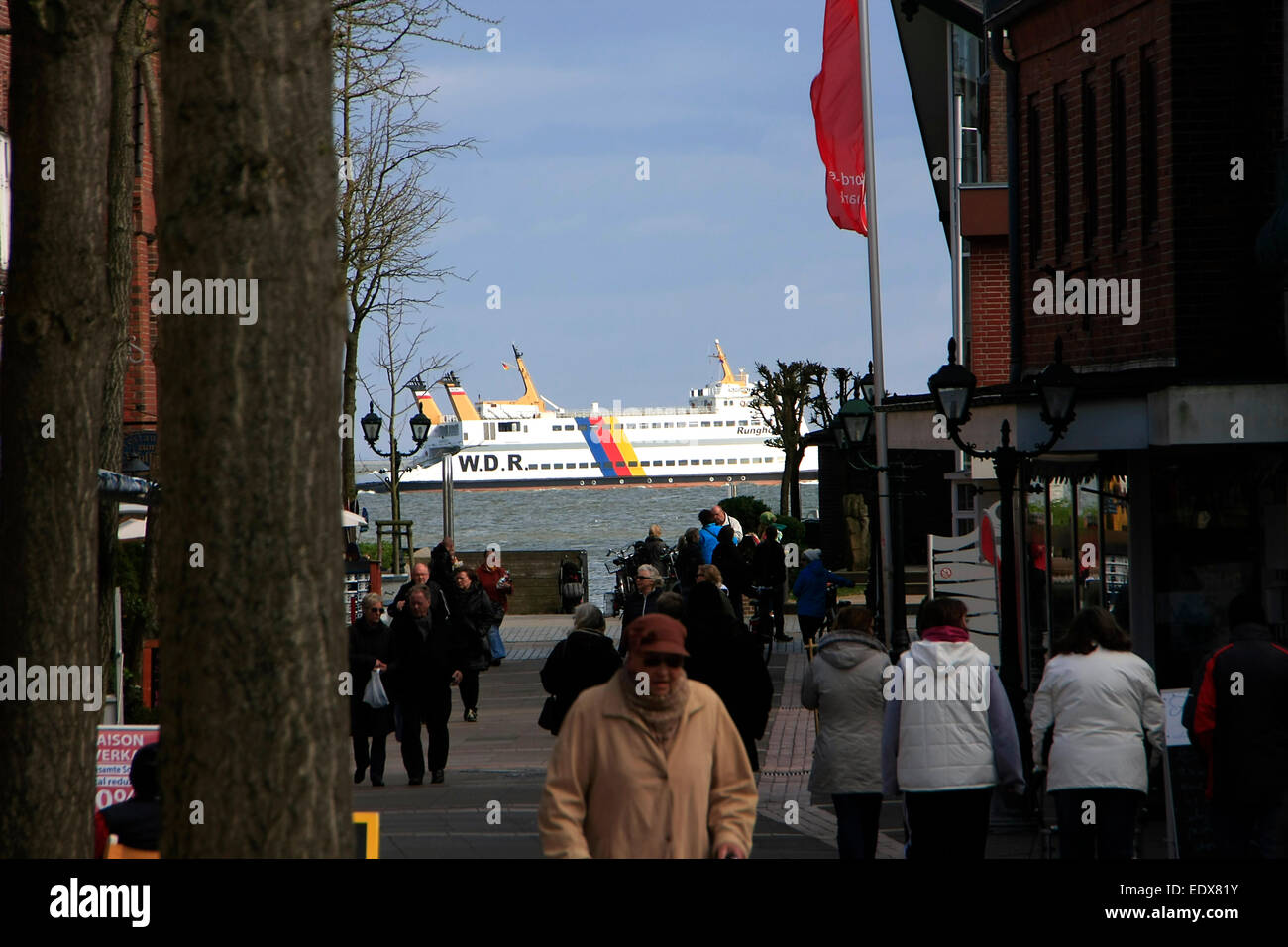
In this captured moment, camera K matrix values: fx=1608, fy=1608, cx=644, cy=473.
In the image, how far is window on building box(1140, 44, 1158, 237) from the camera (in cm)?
1294

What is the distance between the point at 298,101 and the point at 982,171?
22.3m

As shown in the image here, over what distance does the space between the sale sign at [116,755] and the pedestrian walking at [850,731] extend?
3.29 m

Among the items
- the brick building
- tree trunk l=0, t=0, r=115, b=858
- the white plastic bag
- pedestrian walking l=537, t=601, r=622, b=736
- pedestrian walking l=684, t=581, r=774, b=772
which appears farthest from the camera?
the brick building

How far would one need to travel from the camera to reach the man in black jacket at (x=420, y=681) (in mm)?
12680

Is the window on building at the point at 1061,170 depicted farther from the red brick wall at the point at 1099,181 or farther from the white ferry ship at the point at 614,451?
the white ferry ship at the point at 614,451

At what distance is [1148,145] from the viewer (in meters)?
13.0

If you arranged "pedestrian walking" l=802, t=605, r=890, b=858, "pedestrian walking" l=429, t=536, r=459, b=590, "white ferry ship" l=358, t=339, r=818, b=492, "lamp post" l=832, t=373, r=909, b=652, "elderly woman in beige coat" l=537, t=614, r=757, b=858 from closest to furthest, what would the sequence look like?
1. "elderly woman in beige coat" l=537, t=614, r=757, b=858
2. "pedestrian walking" l=802, t=605, r=890, b=858
3. "lamp post" l=832, t=373, r=909, b=652
4. "pedestrian walking" l=429, t=536, r=459, b=590
5. "white ferry ship" l=358, t=339, r=818, b=492

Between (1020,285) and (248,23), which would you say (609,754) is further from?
(1020,285)

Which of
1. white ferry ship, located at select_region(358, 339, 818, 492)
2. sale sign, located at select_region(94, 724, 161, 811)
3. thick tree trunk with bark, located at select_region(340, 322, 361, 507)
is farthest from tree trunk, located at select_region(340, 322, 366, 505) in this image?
white ferry ship, located at select_region(358, 339, 818, 492)

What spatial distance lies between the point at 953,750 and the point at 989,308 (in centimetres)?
1739

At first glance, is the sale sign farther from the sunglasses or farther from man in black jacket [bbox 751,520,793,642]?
man in black jacket [bbox 751,520,793,642]

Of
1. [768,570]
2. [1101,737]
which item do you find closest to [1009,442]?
[1101,737]

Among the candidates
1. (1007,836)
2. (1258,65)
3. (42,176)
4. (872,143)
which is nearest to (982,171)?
(872,143)

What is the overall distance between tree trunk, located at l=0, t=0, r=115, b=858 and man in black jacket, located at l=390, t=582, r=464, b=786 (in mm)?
6175
